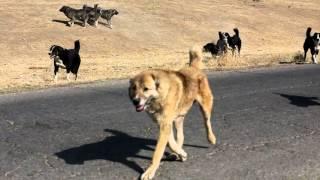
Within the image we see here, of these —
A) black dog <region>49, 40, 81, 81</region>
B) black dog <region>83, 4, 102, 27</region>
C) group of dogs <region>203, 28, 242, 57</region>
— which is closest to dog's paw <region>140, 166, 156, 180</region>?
black dog <region>49, 40, 81, 81</region>

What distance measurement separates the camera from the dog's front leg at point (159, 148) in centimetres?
623

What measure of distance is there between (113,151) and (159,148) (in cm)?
132

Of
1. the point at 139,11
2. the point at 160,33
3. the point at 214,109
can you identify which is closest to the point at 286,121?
the point at 214,109

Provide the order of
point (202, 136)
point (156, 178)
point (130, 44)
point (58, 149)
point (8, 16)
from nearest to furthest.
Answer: point (156, 178) → point (58, 149) → point (202, 136) → point (130, 44) → point (8, 16)

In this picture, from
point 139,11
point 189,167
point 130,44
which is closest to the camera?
point 189,167

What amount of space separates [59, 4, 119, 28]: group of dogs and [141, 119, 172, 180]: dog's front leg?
2999 centimetres

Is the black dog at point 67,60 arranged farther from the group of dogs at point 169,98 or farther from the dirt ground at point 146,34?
the group of dogs at point 169,98

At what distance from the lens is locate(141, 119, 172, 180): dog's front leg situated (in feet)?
20.4

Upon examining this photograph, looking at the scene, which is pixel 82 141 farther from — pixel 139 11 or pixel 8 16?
pixel 139 11

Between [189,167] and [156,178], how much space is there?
24.1 inches

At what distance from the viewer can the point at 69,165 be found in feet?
22.3

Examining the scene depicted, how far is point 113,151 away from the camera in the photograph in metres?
7.48

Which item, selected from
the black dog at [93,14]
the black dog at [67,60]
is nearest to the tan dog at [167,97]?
the black dog at [67,60]

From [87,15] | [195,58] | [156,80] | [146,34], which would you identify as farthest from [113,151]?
[87,15]
